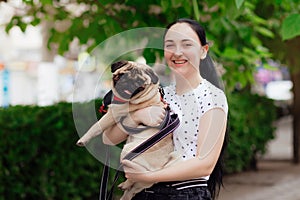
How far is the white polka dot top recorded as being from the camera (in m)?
2.27

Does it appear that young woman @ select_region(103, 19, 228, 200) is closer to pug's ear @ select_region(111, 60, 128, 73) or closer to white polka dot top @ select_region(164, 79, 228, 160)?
white polka dot top @ select_region(164, 79, 228, 160)

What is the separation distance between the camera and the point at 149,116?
2.20m

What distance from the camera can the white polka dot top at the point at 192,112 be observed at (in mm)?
2271

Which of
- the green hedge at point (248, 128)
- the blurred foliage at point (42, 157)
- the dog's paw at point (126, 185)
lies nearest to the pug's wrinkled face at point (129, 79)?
the dog's paw at point (126, 185)

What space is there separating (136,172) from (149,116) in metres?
0.21

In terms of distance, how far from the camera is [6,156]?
21.2 ft

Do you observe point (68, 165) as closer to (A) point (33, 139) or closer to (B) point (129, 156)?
(A) point (33, 139)

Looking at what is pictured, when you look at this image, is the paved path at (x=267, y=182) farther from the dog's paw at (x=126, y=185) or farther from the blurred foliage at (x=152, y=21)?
the dog's paw at (x=126, y=185)

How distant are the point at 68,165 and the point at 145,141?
5076mm

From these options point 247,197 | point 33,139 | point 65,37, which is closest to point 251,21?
point 65,37

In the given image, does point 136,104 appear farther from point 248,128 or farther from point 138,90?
point 248,128

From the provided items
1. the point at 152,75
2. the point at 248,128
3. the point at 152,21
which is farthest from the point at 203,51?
the point at 248,128

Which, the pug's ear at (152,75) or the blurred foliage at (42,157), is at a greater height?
the pug's ear at (152,75)

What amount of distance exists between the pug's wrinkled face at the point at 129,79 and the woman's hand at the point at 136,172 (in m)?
0.24
